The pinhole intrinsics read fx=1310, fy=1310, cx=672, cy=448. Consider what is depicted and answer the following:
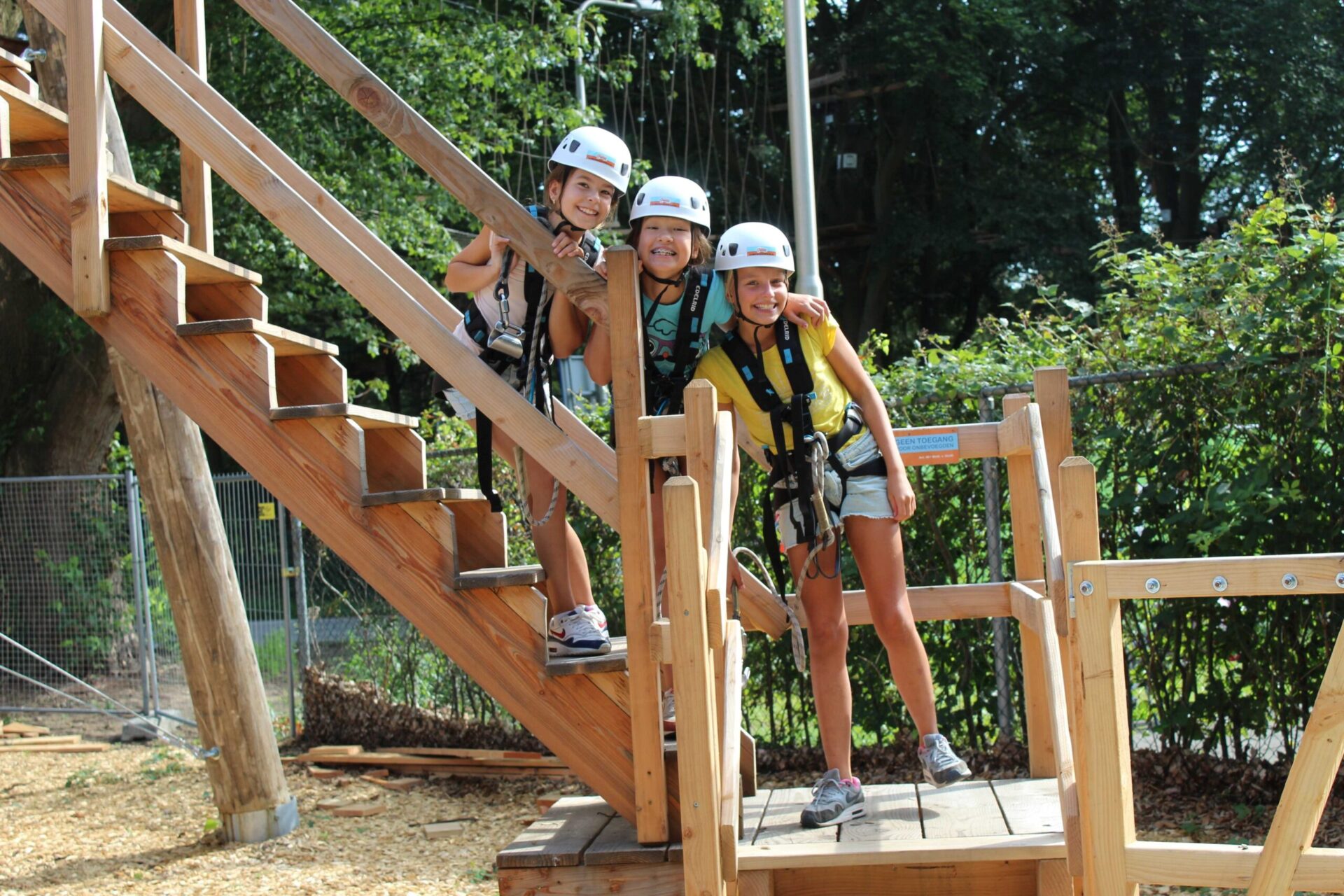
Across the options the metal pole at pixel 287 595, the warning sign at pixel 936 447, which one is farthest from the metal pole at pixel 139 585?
the warning sign at pixel 936 447

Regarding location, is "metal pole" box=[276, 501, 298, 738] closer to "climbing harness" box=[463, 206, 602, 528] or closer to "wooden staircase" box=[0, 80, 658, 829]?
"wooden staircase" box=[0, 80, 658, 829]

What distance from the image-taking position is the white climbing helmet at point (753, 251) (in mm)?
3969

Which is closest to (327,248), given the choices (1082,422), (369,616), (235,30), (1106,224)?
(1082,422)

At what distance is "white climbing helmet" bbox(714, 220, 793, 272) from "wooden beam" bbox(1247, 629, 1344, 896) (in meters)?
2.13

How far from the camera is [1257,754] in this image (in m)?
6.45

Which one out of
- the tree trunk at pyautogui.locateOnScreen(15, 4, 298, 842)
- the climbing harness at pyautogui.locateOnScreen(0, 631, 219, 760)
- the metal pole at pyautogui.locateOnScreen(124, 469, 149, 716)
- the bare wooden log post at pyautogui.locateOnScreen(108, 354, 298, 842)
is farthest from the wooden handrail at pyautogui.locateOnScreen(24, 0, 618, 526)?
the metal pole at pyautogui.locateOnScreen(124, 469, 149, 716)

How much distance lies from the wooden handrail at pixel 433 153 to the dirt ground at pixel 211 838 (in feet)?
11.5

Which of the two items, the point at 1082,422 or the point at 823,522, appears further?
the point at 1082,422

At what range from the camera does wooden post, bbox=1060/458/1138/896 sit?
7.77 feet

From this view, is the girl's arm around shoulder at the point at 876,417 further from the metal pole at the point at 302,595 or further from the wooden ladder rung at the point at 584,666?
the metal pole at the point at 302,595

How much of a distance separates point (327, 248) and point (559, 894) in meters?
2.07

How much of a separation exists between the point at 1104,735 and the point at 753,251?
2.02 meters

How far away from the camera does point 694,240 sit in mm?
4012

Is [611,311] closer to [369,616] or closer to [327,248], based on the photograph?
[327,248]
